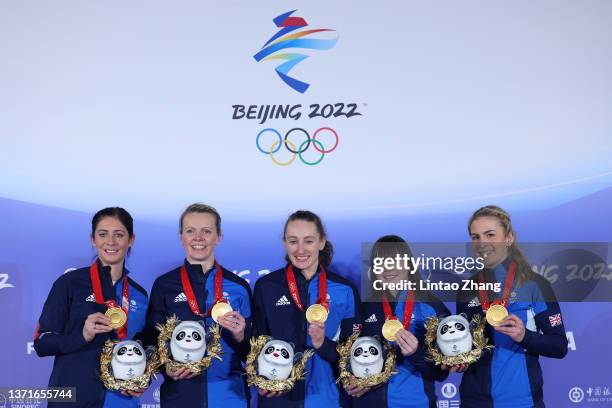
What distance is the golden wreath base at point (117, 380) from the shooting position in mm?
4148

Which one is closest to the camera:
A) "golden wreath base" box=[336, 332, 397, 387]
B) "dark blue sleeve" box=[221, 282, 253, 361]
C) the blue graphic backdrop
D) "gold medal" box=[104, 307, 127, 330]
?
"golden wreath base" box=[336, 332, 397, 387]

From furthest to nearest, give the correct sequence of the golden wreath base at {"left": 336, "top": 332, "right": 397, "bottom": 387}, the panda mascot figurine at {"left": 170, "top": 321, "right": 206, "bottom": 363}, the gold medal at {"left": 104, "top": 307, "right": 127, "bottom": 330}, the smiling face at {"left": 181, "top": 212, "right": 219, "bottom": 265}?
the smiling face at {"left": 181, "top": 212, "right": 219, "bottom": 265} → the gold medal at {"left": 104, "top": 307, "right": 127, "bottom": 330} → the golden wreath base at {"left": 336, "top": 332, "right": 397, "bottom": 387} → the panda mascot figurine at {"left": 170, "top": 321, "right": 206, "bottom": 363}

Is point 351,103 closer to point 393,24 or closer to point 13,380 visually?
point 393,24

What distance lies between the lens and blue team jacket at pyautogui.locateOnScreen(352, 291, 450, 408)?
4.36 m

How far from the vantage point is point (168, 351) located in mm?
4227

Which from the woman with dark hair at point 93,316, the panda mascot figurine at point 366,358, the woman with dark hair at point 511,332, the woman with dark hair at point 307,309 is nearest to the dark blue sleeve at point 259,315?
the woman with dark hair at point 307,309

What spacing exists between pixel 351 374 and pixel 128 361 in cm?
129

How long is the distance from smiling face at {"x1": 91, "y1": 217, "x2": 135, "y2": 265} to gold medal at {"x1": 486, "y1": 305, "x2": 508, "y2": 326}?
7.55ft

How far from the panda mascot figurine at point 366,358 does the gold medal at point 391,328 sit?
110 mm

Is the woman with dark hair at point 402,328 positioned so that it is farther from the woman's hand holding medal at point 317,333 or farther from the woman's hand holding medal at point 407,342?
the woman's hand holding medal at point 317,333

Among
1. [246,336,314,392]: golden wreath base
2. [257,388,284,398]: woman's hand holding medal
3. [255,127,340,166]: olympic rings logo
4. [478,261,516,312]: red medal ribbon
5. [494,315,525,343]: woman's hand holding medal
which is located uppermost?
[255,127,340,166]: olympic rings logo

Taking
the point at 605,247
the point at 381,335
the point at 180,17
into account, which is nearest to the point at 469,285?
the point at 381,335

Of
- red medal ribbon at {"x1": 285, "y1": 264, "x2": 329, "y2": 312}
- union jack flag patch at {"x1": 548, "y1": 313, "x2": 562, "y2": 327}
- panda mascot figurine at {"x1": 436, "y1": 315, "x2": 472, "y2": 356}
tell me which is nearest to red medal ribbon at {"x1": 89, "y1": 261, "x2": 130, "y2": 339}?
red medal ribbon at {"x1": 285, "y1": 264, "x2": 329, "y2": 312}

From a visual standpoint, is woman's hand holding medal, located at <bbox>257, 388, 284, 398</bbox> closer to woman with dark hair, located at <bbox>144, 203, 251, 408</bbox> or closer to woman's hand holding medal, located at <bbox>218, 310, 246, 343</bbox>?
woman with dark hair, located at <bbox>144, 203, 251, 408</bbox>
